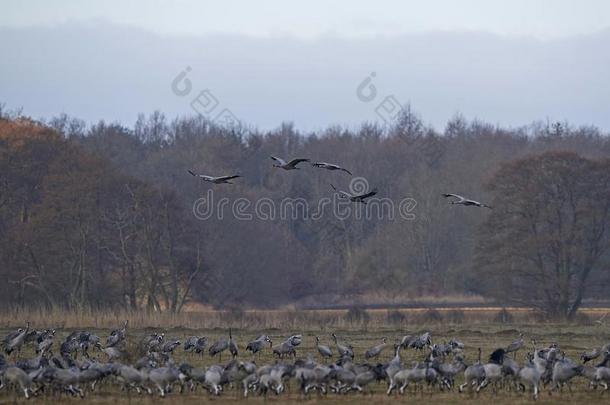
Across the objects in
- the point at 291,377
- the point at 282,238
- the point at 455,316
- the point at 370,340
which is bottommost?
the point at 291,377

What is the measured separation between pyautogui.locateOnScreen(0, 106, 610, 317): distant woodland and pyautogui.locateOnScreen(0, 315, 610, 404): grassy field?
222 inches

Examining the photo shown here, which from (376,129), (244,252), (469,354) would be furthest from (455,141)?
(469,354)

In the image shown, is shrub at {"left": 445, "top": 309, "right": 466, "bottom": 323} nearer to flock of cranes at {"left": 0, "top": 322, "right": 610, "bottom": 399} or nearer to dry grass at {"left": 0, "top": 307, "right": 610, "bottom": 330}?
dry grass at {"left": 0, "top": 307, "right": 610, "bottom": 330}

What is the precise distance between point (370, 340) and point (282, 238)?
113 ft

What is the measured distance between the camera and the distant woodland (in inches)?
2036

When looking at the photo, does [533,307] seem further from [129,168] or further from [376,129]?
[376,129]

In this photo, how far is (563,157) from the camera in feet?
171

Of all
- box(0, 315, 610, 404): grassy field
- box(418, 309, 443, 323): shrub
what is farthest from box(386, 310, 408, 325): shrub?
box(0, 315, 610, 404): grassy field

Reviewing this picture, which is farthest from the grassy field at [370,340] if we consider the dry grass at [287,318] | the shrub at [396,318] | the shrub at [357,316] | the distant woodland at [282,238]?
the distant woodland at [282,238]

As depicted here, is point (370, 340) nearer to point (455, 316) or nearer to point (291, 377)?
point (455, 316)

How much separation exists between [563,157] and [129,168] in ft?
152

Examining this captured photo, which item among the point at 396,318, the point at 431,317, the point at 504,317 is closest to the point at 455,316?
the point at 431,317

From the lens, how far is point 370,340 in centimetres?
3678

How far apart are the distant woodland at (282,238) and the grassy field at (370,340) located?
18.5ft
